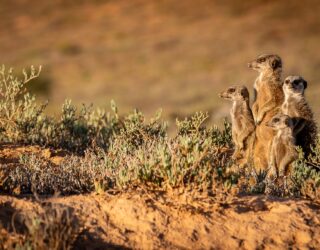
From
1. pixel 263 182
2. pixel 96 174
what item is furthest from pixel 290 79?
pixel 96 174

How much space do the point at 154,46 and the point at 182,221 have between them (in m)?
38.9

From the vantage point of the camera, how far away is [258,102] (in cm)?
933

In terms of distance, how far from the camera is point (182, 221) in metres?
5.86

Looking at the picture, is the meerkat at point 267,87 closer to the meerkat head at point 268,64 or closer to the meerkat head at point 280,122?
the meerkat head at point 268,64

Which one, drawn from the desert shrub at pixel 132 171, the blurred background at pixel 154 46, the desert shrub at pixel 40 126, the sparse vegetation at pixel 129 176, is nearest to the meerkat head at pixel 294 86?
the sparse vegetation at pixel 129 176

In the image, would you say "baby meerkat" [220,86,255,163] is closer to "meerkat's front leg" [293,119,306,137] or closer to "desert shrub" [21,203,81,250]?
"meerkat's front leg" [293,119,306,137]

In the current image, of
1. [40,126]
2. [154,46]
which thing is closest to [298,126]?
[40,126]

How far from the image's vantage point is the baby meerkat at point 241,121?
28.7 ft

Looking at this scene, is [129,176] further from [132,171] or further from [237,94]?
[237,94]

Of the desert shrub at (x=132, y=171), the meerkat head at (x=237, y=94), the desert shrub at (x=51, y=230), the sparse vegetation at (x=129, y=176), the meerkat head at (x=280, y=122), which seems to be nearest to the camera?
the desert shrub at (x=51, y=230)

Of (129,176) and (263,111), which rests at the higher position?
(263,111)

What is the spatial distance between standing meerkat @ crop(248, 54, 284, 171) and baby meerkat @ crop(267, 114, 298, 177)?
263 millimetres

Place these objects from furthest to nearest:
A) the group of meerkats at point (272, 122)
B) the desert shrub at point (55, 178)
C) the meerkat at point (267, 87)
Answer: the meerkat at point (267, 87) < the group of meerkats at point (272, 122) < the desert shrub at point (55, 178)

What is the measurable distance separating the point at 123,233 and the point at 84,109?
14.1ft
